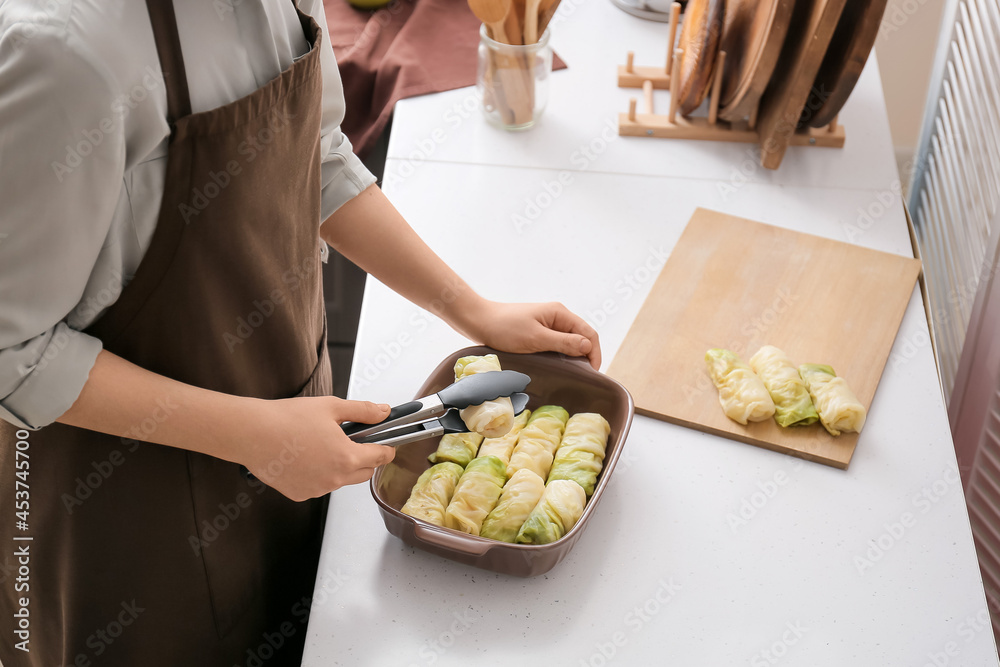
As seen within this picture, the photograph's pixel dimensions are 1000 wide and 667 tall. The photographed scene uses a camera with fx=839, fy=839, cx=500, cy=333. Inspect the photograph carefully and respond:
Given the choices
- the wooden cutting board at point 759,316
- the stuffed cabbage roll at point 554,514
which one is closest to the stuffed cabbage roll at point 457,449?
the stuffed cabbage roll at point 554,514

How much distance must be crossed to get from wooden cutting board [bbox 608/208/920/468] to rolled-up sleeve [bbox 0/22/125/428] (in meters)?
0.67

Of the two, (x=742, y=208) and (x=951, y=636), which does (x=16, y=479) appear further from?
(x=742, y=208)

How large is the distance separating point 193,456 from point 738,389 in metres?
0.65

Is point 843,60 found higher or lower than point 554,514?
higher

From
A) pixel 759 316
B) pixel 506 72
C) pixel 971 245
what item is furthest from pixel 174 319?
pixel 971 245

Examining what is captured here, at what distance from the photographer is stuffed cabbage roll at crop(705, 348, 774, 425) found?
3.40 feet

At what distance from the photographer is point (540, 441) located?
0.96 meters

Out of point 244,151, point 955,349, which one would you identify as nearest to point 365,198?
point 244,151

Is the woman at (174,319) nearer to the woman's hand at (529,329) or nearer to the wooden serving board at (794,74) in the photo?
the woman's hand at (529,329)

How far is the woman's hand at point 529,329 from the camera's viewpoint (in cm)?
101

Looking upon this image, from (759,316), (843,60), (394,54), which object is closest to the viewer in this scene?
(759,316)

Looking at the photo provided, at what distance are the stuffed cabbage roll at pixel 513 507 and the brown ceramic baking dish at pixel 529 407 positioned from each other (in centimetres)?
3

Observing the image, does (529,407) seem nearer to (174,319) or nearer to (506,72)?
(174,319)

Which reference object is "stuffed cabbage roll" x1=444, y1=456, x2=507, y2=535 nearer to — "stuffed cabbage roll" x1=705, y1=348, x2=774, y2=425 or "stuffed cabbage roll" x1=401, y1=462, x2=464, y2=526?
"stuffed cabbage roll" x1=401, y1=462, x2=464, y2=526
